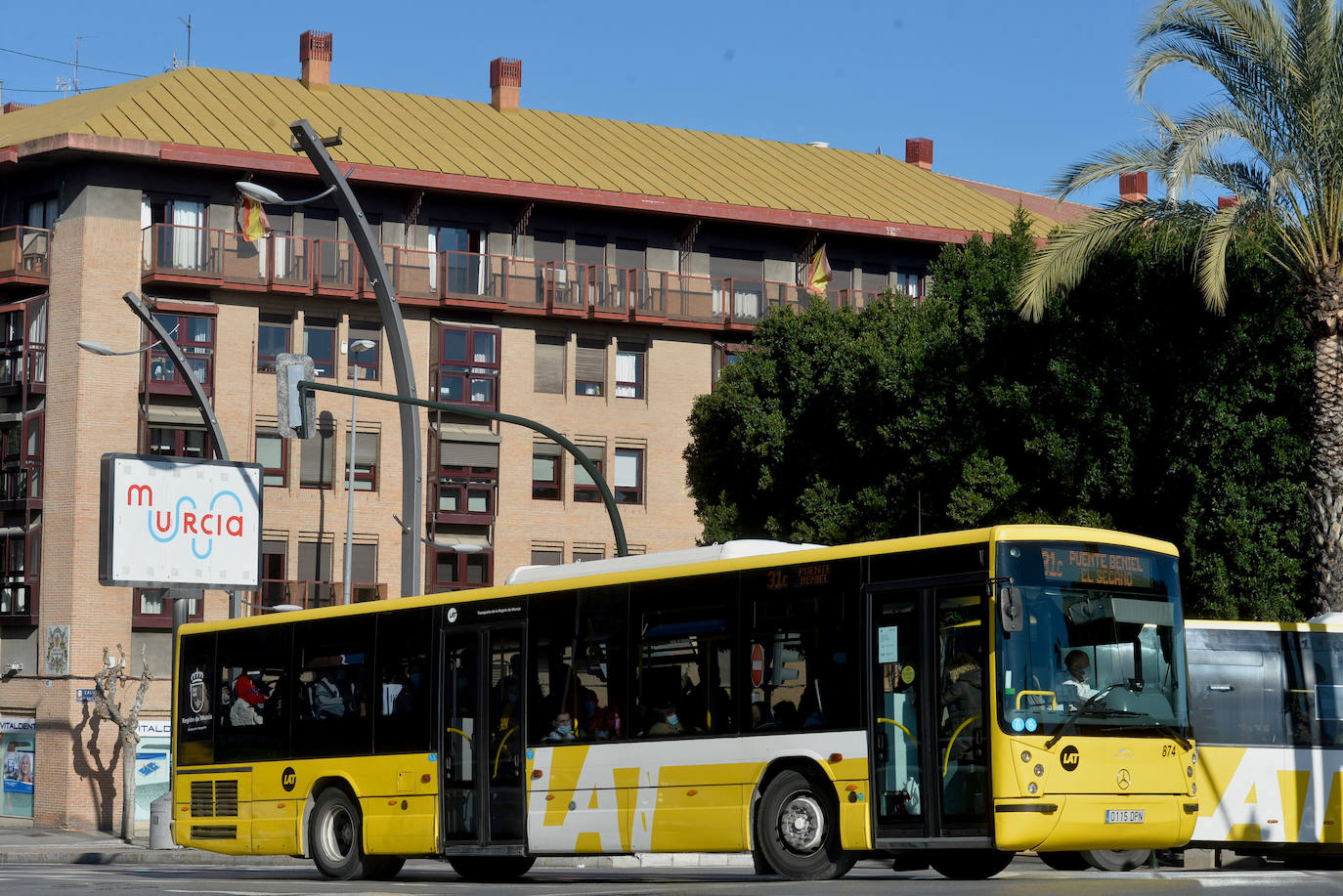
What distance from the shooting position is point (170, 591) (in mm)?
29703

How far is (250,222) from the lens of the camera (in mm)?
48406

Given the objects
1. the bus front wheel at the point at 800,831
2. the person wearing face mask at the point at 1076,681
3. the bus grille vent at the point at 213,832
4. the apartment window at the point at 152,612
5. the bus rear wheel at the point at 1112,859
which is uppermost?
the apartment window at the point at 152,612

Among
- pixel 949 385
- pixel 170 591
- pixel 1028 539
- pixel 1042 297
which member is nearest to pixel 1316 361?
pixel 1042 297

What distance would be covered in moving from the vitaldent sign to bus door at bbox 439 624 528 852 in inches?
468

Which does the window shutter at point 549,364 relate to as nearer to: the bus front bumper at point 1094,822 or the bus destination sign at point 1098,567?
the bus destination sign at point 1098,567

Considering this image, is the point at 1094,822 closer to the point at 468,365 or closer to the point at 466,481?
the point at 466,481

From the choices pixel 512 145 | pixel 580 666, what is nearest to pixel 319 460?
pixel 512 145

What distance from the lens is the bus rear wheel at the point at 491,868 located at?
19.6 meters

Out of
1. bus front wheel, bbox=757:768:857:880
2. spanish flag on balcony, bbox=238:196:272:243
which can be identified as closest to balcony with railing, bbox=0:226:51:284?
spanish flag on balcony, bbox=238:196:272:243

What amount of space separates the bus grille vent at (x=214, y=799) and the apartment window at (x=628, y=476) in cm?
3174

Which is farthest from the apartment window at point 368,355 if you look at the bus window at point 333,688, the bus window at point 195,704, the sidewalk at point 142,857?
the bus window at point 333,688

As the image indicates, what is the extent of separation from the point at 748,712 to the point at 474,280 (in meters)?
35.9

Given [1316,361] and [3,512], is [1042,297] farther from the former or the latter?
[3,512]

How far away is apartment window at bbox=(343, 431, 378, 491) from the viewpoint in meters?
50.2
